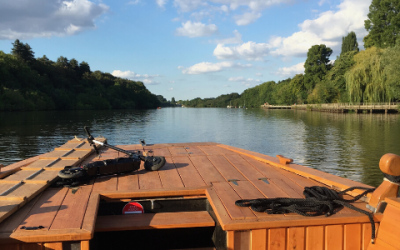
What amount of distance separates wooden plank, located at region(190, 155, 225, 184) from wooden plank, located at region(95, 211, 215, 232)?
0.65 m

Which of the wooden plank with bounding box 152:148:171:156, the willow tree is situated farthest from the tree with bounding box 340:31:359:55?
the wooden plank with bounding box 152:148:171:156

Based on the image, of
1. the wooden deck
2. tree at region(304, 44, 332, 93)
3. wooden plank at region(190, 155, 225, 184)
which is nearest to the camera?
the wooden deck

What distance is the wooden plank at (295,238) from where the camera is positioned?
103 inches

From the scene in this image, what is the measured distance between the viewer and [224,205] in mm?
2922

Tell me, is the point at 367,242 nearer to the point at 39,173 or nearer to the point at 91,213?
the point at 91,213

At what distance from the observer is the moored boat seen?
8.27 ft

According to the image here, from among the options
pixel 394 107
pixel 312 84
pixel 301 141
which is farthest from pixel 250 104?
pixel 301 141

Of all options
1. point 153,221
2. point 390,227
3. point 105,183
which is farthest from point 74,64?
point 390,227

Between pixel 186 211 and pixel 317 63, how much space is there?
7342 cm

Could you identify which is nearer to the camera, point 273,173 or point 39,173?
point 39,173

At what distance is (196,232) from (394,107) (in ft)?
138

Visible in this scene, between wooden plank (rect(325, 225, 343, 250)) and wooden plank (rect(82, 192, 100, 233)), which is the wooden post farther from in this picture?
wooden plank (rect(82, 192, 100, 233))

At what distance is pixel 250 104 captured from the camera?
14400 cm

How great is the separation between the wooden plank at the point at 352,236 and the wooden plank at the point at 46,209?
2.55 m
